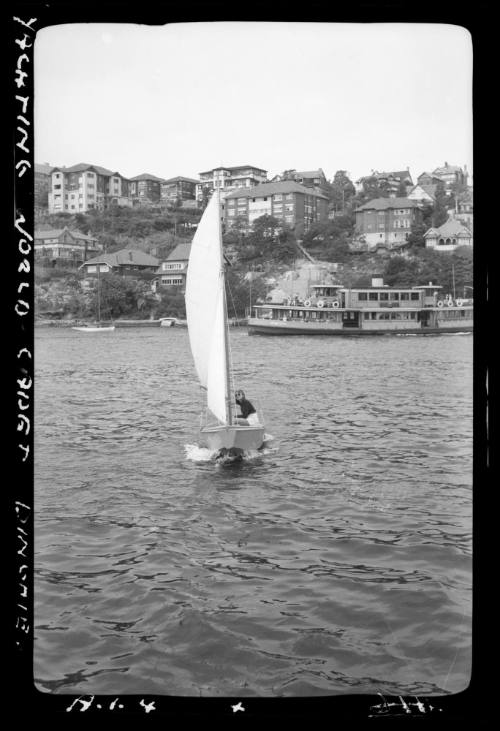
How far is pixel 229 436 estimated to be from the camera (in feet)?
25.8

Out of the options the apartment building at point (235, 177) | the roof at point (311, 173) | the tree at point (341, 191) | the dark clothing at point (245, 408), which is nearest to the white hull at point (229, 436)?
the dark clothing at point (245, 408)

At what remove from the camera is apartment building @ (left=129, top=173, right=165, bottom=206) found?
3.81m

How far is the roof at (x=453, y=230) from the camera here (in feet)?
8.03

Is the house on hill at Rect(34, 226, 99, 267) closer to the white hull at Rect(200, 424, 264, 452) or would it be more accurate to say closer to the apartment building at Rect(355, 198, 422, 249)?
the apartment building at Rect(355, 198, 422, 249)

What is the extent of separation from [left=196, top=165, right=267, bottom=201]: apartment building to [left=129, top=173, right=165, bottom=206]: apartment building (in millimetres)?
310

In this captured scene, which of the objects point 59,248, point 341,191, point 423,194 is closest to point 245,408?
point 341,191

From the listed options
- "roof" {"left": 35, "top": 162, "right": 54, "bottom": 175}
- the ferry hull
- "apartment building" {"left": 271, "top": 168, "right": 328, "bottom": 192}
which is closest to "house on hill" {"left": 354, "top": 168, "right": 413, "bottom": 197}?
"apartment building" {"left": 271, "top": 168, "right": 328, "bottom": 192}

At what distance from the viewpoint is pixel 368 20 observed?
2.24 metres

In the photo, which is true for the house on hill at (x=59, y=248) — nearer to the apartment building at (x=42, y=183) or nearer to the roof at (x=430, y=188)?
the apartment building at (x=42, y=183)

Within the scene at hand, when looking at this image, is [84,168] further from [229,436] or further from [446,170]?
[229,436]

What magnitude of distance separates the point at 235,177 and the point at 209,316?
336cm
